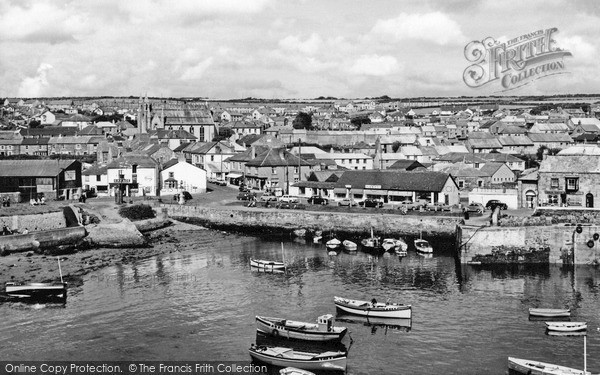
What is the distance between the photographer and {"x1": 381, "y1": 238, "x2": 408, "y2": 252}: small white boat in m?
52.4

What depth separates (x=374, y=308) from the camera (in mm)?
35312

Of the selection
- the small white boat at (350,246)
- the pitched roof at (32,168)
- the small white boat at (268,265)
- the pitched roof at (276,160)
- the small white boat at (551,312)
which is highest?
the pitched roof at (276,160)

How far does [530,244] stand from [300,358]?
26898mm

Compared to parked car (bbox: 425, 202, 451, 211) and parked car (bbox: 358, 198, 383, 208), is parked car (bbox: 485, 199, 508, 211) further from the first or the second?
parked car (bbox: 358, 198, 383, 208)

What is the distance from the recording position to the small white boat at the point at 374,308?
113 feet

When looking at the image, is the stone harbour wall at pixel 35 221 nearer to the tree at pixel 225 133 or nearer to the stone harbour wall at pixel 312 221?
the stone harbour wall at pixel 312 221

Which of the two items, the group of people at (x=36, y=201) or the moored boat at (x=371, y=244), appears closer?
the moored boat at (x=371, y=244)

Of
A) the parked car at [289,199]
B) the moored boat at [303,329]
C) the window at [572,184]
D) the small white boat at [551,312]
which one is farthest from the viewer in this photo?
the parked car at [289,199]

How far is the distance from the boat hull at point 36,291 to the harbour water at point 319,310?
0.99 m

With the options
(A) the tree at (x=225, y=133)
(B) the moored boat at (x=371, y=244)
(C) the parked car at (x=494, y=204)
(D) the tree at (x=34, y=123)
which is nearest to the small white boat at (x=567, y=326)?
(B) the moored boat at (x=371, y=244)

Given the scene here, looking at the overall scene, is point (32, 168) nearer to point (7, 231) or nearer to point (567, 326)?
point (7, 231)

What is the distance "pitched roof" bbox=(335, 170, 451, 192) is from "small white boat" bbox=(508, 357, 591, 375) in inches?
1518

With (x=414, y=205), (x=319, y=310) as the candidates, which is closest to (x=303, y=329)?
(x=319, y=310)

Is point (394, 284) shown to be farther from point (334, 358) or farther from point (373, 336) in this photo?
point (334, 358)
